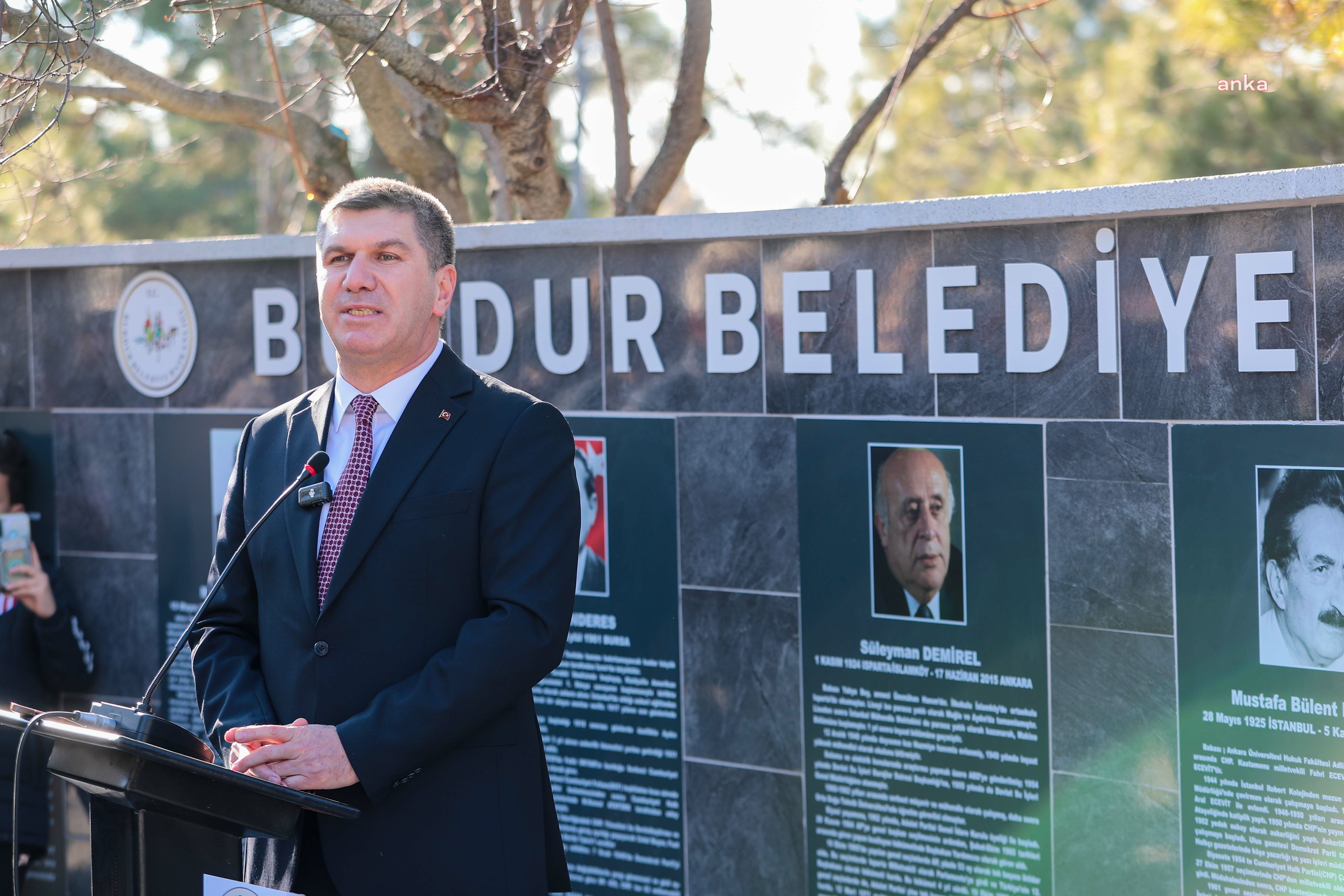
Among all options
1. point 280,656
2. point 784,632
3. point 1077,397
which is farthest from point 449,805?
point 1077,397

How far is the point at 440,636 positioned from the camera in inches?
A: 106

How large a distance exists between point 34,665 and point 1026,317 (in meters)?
3.87

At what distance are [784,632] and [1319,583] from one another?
60.6 inches

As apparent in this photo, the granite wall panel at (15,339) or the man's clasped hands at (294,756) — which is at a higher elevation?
the granite wall panel at (15,339)

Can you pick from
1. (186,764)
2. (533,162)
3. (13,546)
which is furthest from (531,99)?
(186,764)

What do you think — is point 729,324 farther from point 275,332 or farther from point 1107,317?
point 275,332

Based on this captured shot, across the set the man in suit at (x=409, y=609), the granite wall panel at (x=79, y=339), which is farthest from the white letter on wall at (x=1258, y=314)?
the granite wall panel at (x=79, y=339)

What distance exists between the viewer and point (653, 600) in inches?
173

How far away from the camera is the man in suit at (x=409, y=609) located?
2562mm

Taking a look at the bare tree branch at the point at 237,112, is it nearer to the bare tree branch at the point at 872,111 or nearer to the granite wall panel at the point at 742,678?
the bare tree branch at the point at 872,111

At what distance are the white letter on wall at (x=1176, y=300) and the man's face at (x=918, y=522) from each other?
0.71m

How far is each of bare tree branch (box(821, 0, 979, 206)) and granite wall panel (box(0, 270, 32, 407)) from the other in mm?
3435

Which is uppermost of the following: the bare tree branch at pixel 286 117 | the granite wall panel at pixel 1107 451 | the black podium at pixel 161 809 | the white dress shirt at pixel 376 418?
the bare tree branch at pixel 286 117

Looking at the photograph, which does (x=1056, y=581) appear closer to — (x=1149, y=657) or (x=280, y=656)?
(x=1149, y=657)
